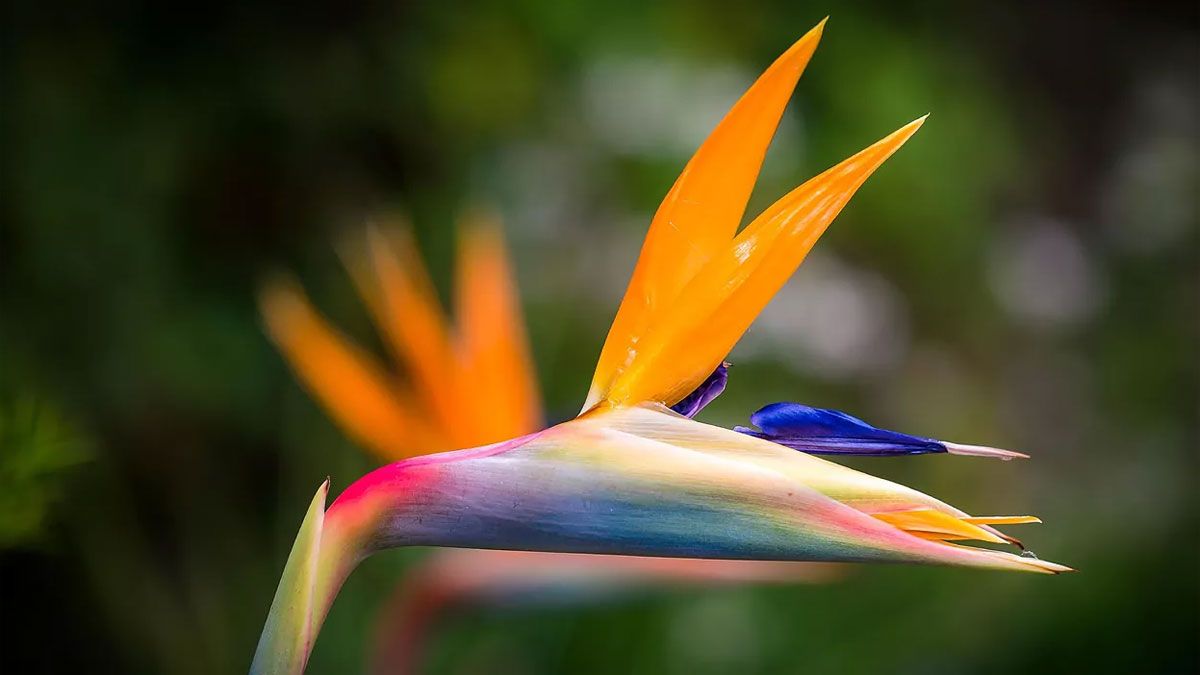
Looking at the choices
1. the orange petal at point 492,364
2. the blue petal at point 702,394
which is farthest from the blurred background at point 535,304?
the blue petal at point 702,394

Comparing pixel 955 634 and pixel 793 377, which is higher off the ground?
pixel 793 377

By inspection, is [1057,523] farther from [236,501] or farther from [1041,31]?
[1041,31]

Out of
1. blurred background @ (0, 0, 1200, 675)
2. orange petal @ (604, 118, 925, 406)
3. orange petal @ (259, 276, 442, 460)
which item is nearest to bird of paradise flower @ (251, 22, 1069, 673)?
orange petal @ (604, 118, 925, 406)

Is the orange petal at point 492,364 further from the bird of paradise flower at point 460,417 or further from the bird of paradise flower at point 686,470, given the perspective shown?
the bird of paradise flower at point 686,470

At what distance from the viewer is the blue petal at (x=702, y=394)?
37 cm

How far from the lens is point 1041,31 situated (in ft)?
7.12

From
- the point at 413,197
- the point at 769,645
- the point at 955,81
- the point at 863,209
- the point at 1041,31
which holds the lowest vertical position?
the point at 769,645

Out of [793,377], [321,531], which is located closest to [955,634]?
[793,377]

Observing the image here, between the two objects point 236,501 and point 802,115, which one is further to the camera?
point 802,115

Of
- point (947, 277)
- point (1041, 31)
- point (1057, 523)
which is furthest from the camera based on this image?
point (1041, 31)

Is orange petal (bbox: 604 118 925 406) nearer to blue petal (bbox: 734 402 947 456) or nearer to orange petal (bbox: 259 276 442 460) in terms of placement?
blue petal (bbox: 734 402 947 456)

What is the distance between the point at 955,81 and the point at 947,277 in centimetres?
29

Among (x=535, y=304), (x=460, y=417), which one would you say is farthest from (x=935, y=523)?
(x=535, y=304)

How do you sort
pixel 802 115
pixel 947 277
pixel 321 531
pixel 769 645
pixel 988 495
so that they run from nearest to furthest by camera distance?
pixel 321 531 → pixel 769 645 → pixel 802 115 → pixel 988 495 → pixel 947 277
